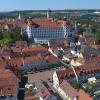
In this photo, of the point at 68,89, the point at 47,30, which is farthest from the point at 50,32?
the point at 68,89

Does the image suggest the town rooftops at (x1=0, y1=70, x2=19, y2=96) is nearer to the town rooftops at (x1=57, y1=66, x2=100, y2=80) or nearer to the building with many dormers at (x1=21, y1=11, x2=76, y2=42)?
the town rooftops at (x1=57, y1=66, x2=100, y2=80)

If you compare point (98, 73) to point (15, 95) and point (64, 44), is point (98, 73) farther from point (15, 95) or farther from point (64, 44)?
point (64, 44)

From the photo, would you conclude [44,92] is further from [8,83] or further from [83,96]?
[8,83]

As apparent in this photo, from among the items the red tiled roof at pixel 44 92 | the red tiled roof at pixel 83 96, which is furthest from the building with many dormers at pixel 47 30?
the red tiled roof at pixel 83 96

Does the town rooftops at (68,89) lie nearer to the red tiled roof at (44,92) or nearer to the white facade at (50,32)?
the red tiled roof at (44,92)

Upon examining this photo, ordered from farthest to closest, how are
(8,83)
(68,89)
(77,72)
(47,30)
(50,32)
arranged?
1. (50,32)
2. (47,30)
3. (77,72)
4. (8,83)
5. (68,89)

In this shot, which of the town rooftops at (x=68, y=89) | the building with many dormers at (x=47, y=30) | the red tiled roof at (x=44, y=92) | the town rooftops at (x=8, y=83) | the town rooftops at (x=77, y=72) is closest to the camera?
the red tiled roof at (x=44, y=92)

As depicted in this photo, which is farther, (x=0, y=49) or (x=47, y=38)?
(x=47, y=38)

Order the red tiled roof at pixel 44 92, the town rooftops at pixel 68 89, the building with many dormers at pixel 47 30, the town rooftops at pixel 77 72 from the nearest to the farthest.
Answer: the red tiled roof at pixel 44 92 → the town rooftops at pixel 68 89 → the town rooftops at pixel 77 72 → the building with many dormers at pixel 47 30

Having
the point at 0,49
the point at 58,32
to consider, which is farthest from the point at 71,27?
the point at 0,49
